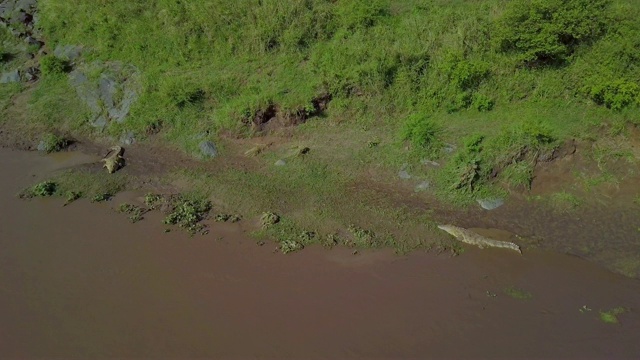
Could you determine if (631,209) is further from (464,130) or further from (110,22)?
(110,22)

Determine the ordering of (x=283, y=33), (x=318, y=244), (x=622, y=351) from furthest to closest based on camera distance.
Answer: (x=283, y=33)
(x=318, y=244)
(x=622, y=351)

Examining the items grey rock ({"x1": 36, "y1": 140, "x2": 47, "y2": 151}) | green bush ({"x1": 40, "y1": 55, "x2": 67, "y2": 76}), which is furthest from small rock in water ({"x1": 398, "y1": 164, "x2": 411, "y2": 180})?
green bush ({"x1": 40, "y1": 55, "x2": 67, "y2": 76})

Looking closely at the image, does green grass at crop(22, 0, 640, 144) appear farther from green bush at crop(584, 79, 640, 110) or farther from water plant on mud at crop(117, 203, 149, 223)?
water plant on mud at crop(117, 203, 149, 223)

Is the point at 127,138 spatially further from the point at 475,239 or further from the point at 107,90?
the point at 475,239

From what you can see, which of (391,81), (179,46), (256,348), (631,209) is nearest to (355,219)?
(256,348)

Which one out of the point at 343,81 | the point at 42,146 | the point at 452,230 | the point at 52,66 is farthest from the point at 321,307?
the point at 52,66

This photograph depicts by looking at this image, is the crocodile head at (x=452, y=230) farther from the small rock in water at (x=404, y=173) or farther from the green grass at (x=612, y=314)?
the green grass at (x=612, y=314)

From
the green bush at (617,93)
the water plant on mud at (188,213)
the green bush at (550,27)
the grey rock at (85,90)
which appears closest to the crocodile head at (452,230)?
the water plant on mud at (188,213)

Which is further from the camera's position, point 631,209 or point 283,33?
point 283,33
